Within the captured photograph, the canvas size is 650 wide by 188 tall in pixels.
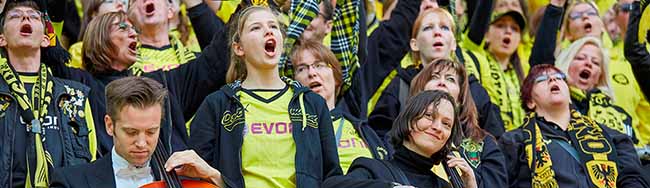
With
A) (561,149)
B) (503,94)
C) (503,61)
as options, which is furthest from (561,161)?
(503,61)

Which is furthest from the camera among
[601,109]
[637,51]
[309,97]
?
[601,109]

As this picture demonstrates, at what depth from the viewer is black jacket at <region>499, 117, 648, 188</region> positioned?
27.2 ft

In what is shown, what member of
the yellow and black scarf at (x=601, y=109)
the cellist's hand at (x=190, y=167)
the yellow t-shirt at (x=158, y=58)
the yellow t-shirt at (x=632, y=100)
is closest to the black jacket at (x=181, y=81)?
the yellow t-shirt at (x=158, y=58)

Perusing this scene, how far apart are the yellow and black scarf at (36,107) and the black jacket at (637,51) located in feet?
12.0

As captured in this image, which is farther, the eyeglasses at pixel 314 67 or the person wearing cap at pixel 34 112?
the eyeglasses at pixel 314 67

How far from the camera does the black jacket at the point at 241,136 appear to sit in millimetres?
6980

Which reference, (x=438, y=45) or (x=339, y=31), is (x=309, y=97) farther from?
(x=438, y=45)

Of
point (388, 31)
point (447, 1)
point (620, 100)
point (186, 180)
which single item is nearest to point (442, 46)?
point (388, 31)

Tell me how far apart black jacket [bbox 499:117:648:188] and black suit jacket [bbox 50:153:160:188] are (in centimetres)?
307

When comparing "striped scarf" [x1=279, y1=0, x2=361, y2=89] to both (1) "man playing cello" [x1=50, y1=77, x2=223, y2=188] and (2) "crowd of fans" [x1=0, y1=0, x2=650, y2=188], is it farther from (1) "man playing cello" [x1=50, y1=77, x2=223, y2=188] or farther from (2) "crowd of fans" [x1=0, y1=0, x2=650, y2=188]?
(1) "man playing cello" [x1=50, y1=77, x2=223, y2=188]

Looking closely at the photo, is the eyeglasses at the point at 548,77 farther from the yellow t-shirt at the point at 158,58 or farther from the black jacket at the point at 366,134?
the yellow t-shirt at the point at 158,58

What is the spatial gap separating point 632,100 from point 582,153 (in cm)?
237

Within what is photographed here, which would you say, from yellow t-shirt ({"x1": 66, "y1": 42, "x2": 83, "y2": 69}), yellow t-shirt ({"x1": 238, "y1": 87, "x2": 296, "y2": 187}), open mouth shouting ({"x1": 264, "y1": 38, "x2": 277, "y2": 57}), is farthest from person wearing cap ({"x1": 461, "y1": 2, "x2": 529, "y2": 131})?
yellow t-shirt ({"x1": 238, "y1": 87, "x2": 296, "y2": 187})

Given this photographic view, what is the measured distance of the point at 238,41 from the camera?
7.50 m
